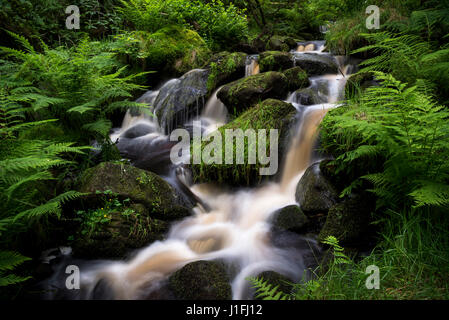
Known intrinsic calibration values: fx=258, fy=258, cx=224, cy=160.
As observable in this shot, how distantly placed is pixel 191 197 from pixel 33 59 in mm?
3080

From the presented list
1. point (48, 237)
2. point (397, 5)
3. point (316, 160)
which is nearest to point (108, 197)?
point (48, 237)

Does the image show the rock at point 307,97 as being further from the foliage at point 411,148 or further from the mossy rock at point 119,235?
the mossy rock at point 119,235

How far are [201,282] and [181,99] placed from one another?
4669mm

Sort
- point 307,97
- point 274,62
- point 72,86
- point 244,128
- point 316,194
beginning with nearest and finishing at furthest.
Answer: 1. point 316,194
2. point 72,86
3. point 244,128
4. point 307,97
5. point 274,62

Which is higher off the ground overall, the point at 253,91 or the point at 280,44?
the point at 280,44

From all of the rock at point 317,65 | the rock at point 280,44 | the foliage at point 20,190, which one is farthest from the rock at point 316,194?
the rock at point 280,44

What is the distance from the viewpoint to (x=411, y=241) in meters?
2.17

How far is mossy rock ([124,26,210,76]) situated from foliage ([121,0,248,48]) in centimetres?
61

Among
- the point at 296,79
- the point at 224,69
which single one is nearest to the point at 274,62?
the point at 296,79

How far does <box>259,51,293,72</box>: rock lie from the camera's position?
6.43 meters

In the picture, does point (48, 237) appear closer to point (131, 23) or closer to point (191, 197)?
point (191, 197)

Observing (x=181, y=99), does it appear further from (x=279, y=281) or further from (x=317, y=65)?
(x=279, y=281)

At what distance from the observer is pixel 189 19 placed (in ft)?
29.6

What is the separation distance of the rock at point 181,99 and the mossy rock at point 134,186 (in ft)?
8.44
